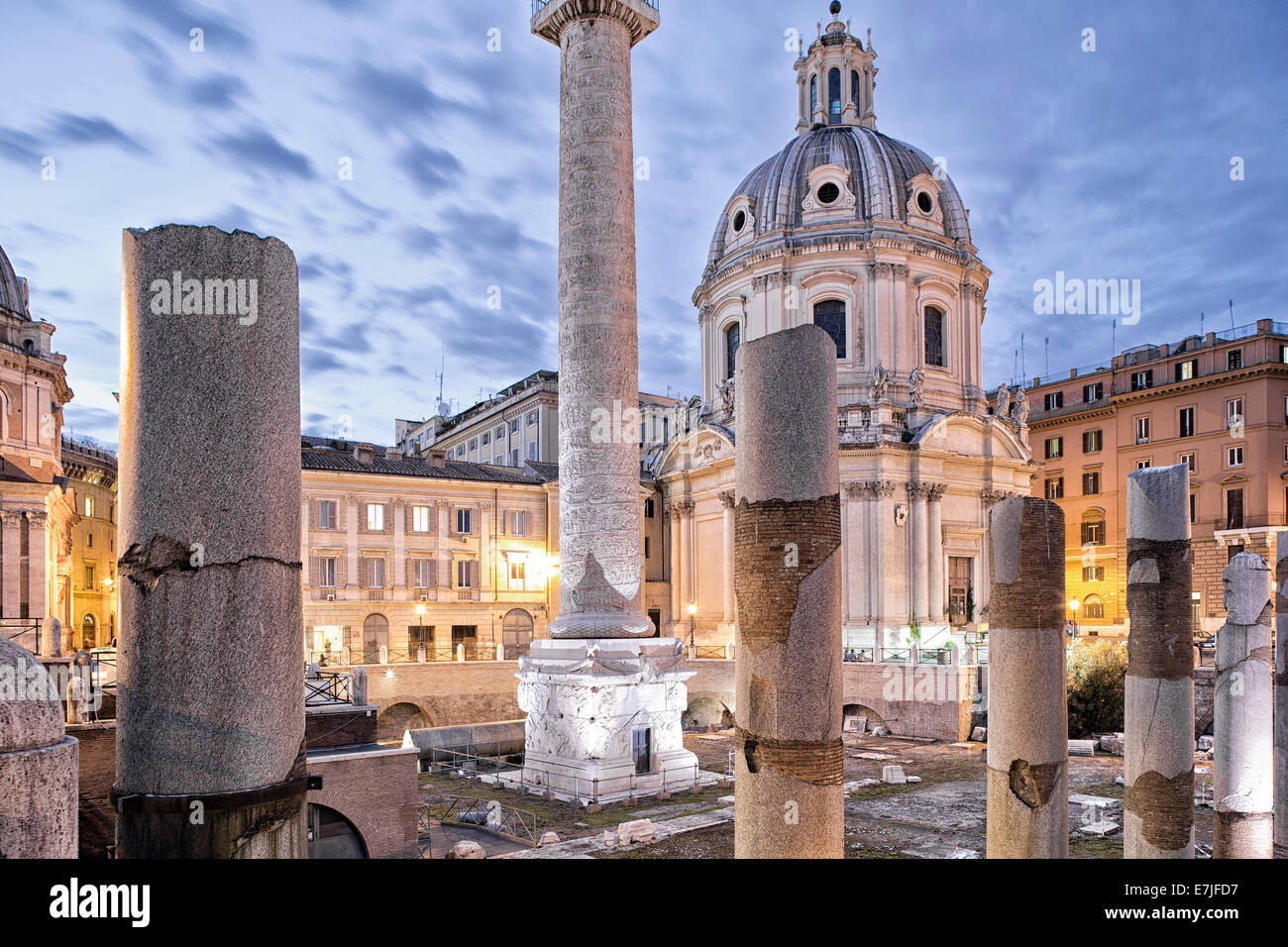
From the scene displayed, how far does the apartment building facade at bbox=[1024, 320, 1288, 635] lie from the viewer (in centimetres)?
5181

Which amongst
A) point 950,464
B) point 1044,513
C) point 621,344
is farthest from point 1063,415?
point 1044,513

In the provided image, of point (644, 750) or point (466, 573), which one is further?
point (466, 573)

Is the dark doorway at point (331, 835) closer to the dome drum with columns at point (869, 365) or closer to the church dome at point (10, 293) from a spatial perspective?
the dome drum with columns at point (869, 365)

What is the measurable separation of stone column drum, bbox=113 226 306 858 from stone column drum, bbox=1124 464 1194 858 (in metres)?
10.1

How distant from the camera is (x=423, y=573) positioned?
4722 centimetres

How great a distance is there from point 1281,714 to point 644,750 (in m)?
15.0

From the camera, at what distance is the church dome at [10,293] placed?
39.5 metres

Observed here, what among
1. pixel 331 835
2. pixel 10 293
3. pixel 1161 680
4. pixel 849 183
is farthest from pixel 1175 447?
Answer: pixel 10 293

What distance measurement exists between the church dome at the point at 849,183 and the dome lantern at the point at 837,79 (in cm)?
236

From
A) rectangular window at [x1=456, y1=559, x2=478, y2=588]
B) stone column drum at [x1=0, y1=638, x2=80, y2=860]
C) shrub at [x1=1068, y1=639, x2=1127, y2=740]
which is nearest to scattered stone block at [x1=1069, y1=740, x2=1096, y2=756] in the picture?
shrub at [x1=1068, y1=639, x2=1127, y2=740]

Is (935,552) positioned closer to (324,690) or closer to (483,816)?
(483,816)

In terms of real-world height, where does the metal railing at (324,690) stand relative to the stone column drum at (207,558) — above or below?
below

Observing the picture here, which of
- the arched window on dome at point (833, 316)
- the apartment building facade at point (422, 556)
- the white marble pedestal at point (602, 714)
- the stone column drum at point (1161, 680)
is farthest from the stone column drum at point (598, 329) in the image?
the arched window on dome at point (833, 316)

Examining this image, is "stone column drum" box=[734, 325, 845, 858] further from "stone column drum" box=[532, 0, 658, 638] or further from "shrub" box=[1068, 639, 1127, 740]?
"shrub" box=[1068, 639, 1127, 740]
